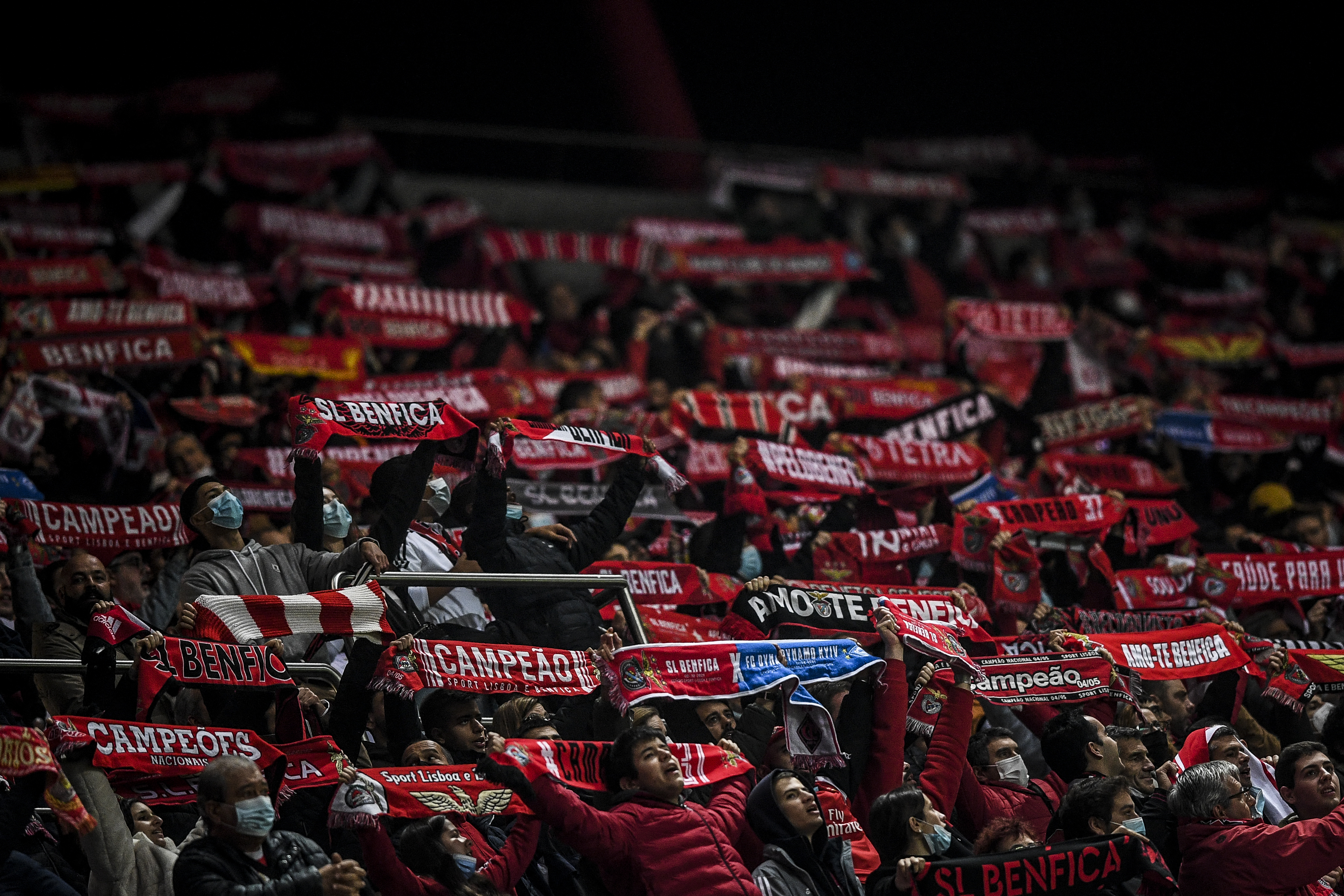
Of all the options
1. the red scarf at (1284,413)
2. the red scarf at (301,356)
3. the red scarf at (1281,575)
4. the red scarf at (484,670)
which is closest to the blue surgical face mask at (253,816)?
the red scarf at (484,670)

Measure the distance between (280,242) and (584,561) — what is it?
6.60 metres

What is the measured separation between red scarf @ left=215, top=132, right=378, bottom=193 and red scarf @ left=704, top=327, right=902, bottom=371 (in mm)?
3982

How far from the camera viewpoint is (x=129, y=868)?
4.77 metres

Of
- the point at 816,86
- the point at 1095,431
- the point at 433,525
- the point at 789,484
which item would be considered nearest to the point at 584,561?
the point at 433,525

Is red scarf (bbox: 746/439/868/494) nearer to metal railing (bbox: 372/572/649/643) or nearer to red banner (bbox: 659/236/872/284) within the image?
metal railing (bbox: 372/572/649/643)

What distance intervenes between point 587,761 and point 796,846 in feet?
2.53

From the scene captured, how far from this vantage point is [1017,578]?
24.3ft

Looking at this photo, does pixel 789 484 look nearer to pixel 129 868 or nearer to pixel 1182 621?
pixel 1182 621

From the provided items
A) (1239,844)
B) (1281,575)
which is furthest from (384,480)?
(1281,575)

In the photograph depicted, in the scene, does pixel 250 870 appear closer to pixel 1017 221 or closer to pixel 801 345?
pixel 801 345

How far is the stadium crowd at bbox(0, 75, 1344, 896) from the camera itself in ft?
17.0

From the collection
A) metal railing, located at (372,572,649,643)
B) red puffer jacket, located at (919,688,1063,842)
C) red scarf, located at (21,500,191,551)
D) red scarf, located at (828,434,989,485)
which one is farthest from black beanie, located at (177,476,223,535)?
red scarf, located at (828,434,989,485)

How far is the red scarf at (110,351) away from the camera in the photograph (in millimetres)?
9070

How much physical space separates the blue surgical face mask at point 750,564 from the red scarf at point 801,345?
12.1 ft
